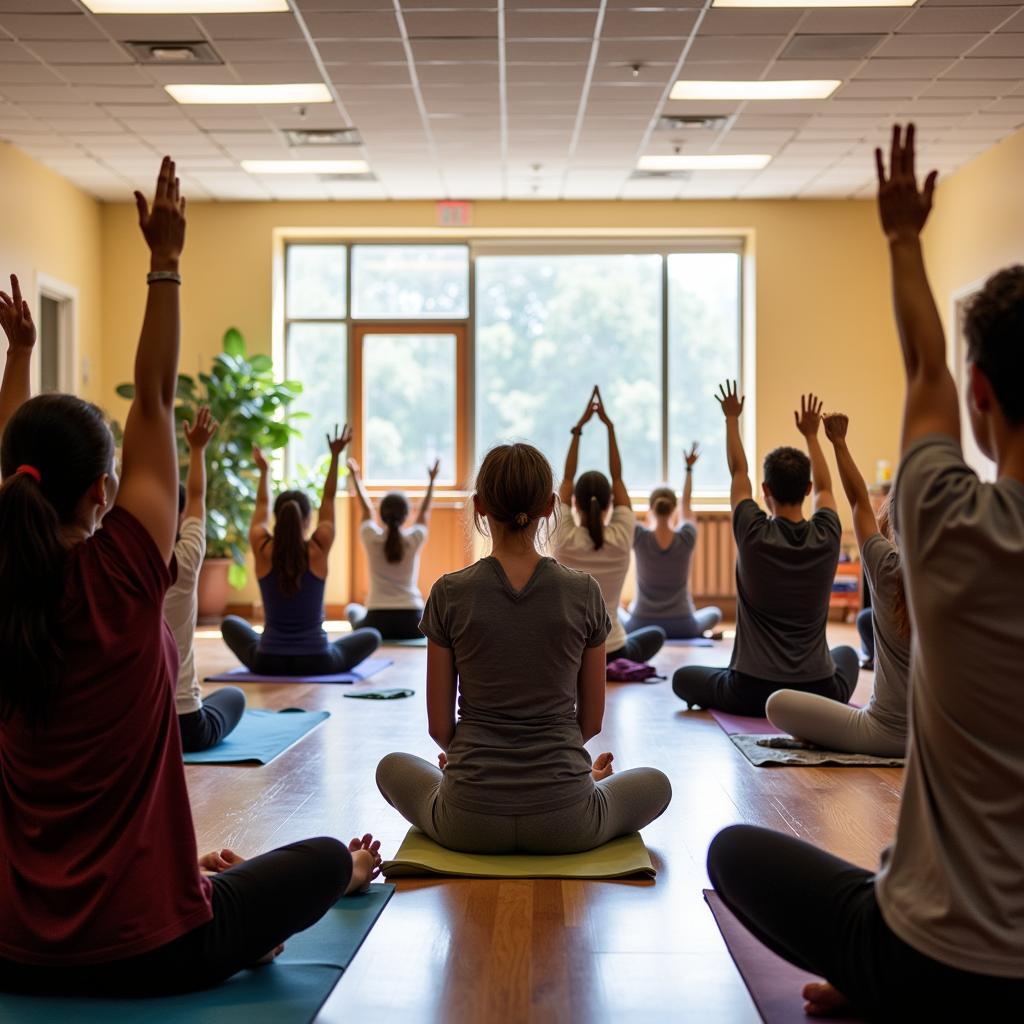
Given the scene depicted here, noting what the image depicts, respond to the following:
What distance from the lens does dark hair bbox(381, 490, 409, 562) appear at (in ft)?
23.8

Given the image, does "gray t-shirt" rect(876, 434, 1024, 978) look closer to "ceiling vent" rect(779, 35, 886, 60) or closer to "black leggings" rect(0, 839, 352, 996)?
"black leggings" rect(0, 839, 352, 996)

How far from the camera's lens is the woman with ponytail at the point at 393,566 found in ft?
23.8

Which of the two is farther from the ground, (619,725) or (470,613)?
(470,613)

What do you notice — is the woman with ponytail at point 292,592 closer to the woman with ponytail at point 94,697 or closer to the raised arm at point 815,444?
the raised arm at point 815,444

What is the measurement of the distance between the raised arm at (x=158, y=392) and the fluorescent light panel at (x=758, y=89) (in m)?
5.64

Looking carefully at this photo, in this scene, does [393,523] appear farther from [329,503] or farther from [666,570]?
[666,570]

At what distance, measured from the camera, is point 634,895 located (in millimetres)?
2549

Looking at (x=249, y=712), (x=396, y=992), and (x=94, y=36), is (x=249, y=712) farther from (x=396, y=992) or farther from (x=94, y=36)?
(x=94, y=36)

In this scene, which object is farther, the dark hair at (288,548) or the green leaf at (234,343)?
the green leaf at (234,343)

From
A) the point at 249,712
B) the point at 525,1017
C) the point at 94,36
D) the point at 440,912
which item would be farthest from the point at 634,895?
the point at 94,36

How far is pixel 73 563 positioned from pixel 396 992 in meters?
0.90

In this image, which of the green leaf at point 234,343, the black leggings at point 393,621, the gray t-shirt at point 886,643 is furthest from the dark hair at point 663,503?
the green leaf at point 234,343

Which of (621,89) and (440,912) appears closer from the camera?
(440,912)

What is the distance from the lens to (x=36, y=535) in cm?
169
